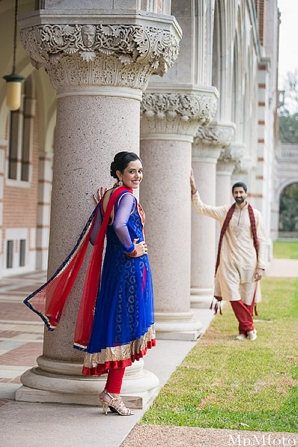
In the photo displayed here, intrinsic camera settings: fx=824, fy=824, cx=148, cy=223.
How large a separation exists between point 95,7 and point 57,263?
2.01 m

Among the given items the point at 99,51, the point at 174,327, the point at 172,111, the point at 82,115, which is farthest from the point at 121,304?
the point at 172,111

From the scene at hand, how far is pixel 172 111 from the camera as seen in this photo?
9.86m

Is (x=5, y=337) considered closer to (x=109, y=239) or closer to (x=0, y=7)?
(x=109, y=239)

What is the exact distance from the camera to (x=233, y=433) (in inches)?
221

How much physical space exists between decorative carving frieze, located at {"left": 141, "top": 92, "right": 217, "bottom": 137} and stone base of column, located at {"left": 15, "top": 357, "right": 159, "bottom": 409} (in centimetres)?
411

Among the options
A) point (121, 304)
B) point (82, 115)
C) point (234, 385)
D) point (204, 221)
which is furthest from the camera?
point (204, 221)

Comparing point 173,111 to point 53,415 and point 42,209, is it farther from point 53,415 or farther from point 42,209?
point 42,209

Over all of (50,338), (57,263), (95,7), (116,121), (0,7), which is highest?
(0,7)

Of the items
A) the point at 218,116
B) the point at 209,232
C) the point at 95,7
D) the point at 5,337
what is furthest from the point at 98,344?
the point at 218,116

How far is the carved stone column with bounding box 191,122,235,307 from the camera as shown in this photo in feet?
44.3

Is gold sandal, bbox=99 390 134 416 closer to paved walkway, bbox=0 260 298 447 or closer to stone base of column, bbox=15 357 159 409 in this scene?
paved walkway, bbox=0 260 298 447

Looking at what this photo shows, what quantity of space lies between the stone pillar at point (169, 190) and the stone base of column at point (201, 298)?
3.27 m

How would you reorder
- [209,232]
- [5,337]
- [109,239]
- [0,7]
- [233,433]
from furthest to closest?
[0,7]
[209,232]
[5,337]
[109,239]
[233,433]

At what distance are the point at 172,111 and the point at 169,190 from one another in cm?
95
